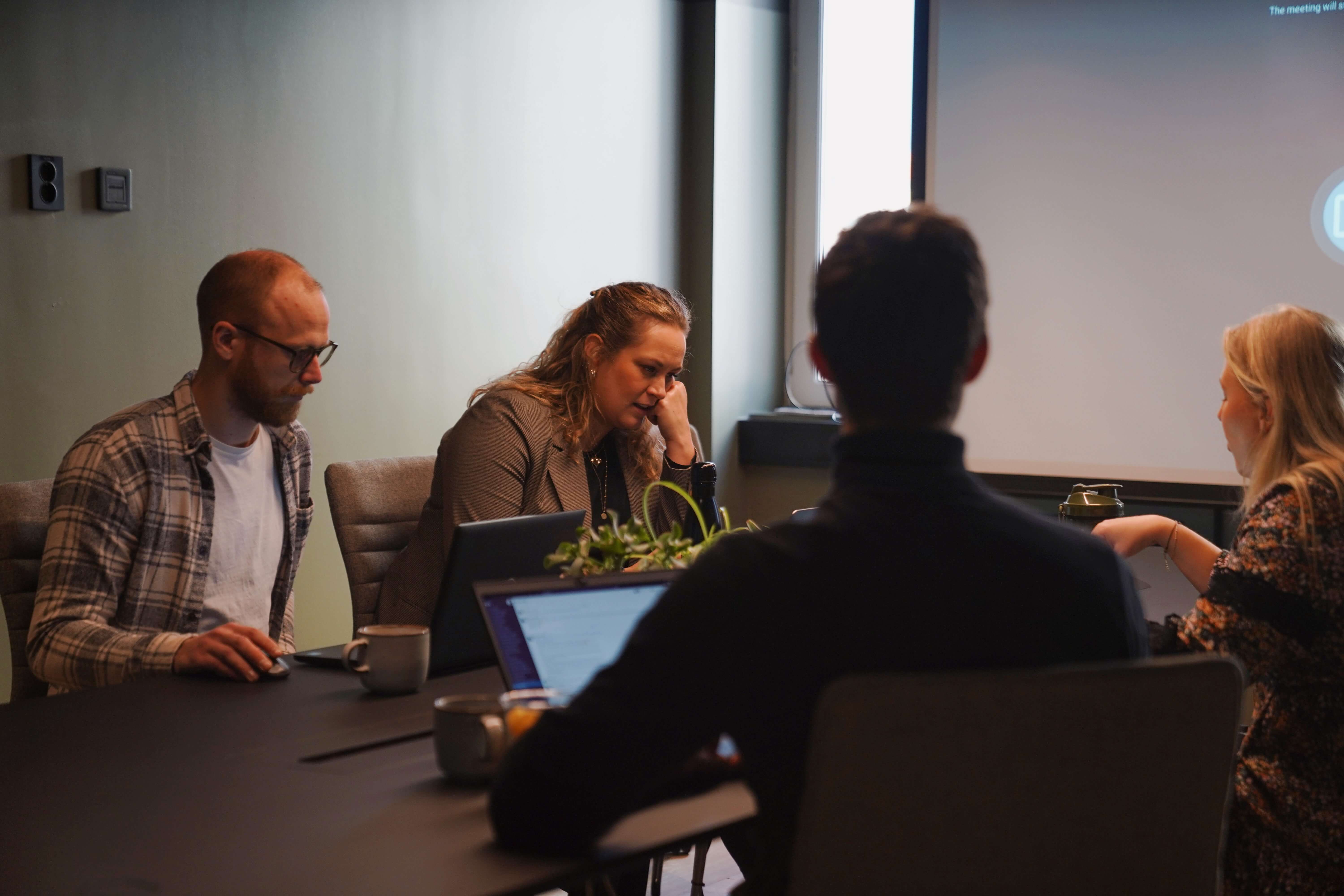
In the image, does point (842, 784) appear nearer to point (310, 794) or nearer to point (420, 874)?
point (420, 874)

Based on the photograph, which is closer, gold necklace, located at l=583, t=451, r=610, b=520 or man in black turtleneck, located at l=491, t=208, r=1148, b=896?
man in black turtleneck, located at l=491, t=208, r=1148, b=896

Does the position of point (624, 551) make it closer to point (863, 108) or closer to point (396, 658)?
point (396, 658)

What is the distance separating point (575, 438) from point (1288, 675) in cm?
127

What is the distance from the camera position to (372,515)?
2467 mm

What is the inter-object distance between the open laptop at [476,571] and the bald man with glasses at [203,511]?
224 millimetres

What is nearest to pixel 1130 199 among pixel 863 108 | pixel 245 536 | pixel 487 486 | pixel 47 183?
pixel 863 108

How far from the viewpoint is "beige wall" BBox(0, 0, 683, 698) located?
2.71 meters

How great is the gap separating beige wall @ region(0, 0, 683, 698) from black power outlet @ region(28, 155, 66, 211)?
0.06 feet

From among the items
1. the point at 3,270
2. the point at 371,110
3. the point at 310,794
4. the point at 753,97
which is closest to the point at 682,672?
the point at 310,794

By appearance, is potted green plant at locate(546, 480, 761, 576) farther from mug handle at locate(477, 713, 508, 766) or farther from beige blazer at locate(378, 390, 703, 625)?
beige blazer at locate(378, 390, 703, 625)

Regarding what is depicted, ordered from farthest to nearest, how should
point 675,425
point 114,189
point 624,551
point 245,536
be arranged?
point 114,189, point 675,425, point 245,536, point 624,551

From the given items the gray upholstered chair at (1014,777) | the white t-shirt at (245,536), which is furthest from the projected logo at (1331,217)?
the gray upholstered chair at (1014,777)

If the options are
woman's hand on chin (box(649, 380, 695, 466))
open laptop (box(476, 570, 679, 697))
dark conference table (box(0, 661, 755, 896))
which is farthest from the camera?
woman's hand on chin (box(649, 380, 695, 466))

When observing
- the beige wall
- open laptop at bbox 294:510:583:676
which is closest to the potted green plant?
open laptop at bbox 294:510:583:676
